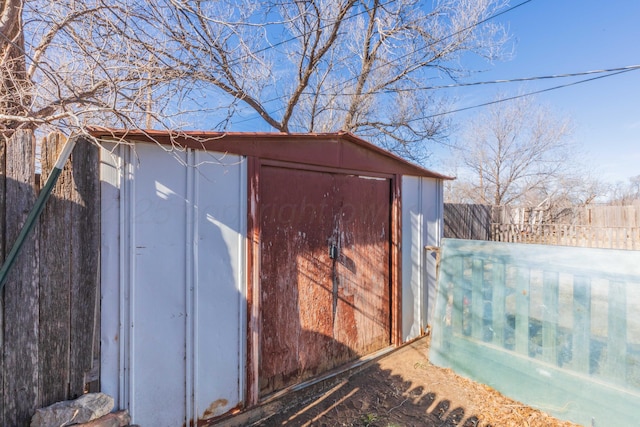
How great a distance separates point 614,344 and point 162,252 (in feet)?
12.1

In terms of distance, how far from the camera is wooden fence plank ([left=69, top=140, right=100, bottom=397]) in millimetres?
1880

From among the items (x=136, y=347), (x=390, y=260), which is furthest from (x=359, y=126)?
(x=136, y=347)

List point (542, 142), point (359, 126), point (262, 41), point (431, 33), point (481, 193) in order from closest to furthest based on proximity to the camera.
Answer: point (262, 41)
point (431, 33)
point (359, 126)
point (542, 142)
point (481, 193)

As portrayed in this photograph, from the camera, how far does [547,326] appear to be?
116 inches

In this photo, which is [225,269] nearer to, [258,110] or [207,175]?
Result: [207,175]

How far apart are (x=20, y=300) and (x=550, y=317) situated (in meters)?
4.05

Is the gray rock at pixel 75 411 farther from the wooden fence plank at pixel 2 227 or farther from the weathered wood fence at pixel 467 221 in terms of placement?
the weathered wood fence at pixel 467 221

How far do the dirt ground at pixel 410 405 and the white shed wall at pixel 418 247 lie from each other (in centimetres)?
81

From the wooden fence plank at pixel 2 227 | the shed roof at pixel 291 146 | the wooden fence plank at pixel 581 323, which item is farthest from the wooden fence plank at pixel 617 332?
the wooden fence plank at pixel 2 227

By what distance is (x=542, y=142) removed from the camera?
50.0 feet

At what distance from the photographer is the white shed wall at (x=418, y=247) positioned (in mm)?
4199

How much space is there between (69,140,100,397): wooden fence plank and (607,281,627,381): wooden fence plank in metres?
3.90

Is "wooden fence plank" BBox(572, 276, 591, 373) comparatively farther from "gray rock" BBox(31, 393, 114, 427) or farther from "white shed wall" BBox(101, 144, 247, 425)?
"gray rock" BBox(31, 393, 114, 427)

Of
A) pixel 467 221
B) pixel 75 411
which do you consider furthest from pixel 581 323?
pixel 467 221
